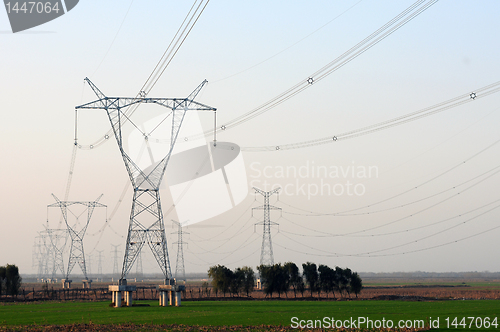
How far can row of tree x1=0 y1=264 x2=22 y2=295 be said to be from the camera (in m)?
119

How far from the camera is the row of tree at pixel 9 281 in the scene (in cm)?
11912

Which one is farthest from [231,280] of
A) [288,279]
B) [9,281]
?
[9,281]

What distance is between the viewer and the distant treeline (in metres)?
120

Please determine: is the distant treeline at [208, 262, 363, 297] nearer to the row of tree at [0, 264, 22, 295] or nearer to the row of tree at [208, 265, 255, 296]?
the row of tree at [208, 265, 255, 296]

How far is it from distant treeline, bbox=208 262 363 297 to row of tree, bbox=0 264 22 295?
42.1 m

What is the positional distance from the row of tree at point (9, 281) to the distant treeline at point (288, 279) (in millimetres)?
42144

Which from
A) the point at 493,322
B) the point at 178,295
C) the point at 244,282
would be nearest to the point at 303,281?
the point at 244,282

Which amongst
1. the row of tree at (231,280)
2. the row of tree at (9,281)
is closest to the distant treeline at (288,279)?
the row of tree at (231,280)

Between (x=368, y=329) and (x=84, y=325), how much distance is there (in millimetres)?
24648

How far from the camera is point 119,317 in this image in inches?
2313

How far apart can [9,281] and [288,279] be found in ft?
200

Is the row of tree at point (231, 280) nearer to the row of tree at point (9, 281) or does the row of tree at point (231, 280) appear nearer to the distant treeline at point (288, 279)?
the distant treeline at point (288, 279)

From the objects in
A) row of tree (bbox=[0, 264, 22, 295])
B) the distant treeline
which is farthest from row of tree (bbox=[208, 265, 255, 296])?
row of tree (bbox=[0, 264, 22, 295])

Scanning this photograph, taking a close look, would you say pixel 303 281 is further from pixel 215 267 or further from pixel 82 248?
pixel 82 248
